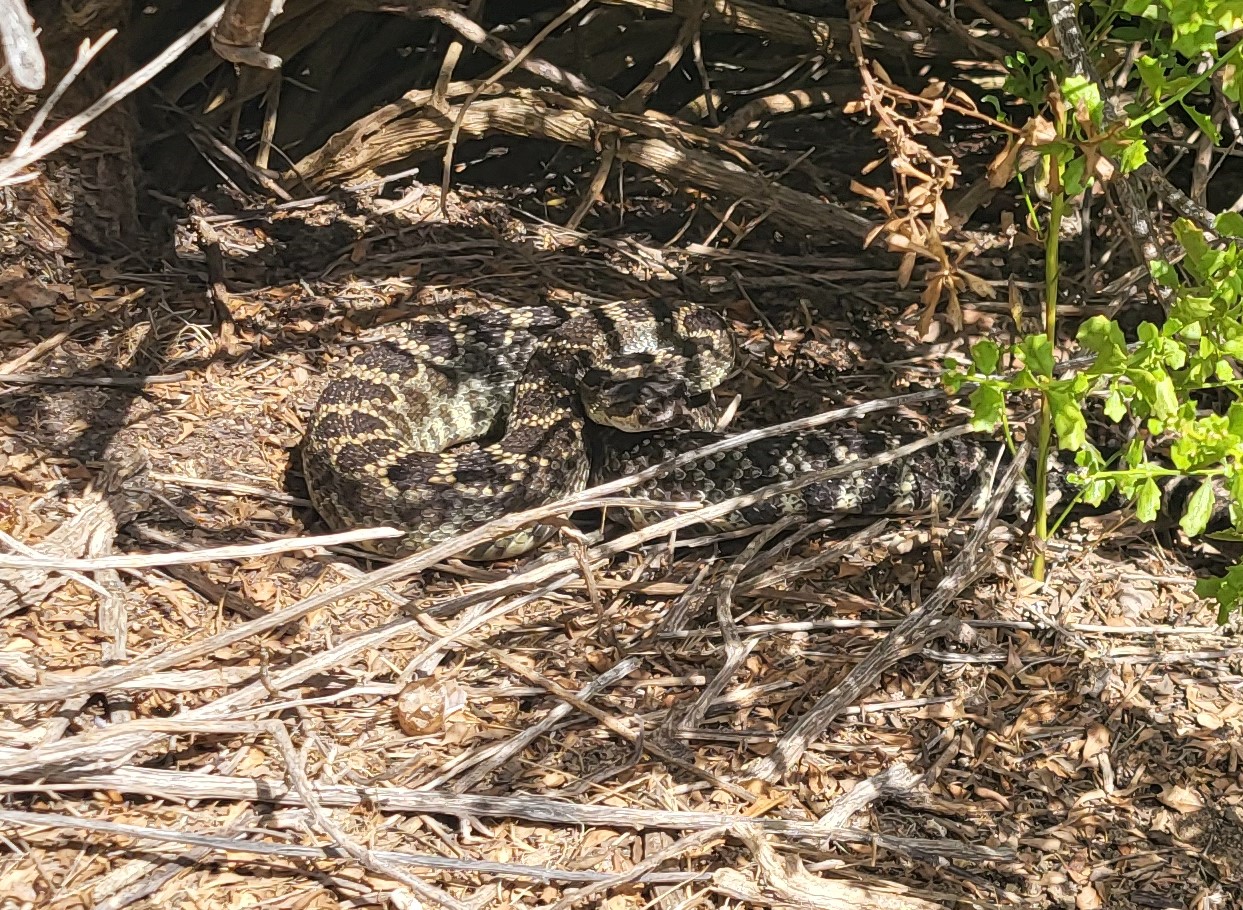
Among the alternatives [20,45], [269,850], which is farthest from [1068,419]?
[20,45]

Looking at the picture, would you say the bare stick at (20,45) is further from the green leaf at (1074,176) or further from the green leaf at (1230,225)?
the green leaf at (1230,225)

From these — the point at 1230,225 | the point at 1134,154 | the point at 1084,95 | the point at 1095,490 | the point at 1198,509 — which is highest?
the point at 1084,95

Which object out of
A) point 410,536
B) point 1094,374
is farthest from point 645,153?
point 1094,374

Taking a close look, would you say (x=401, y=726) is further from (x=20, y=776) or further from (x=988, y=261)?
(x=988, y=261)

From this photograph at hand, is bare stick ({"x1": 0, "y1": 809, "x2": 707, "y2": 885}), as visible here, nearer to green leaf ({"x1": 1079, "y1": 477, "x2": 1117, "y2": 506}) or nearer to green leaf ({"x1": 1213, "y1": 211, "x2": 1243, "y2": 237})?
green leaf ({"x1": 1079, "y1": 477, "x2": 1117, "y2": 506})

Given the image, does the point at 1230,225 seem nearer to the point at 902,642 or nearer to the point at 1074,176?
the point at 1074,176

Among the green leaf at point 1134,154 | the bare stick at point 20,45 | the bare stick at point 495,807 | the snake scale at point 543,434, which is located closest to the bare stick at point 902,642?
the bare stick at point 495,807

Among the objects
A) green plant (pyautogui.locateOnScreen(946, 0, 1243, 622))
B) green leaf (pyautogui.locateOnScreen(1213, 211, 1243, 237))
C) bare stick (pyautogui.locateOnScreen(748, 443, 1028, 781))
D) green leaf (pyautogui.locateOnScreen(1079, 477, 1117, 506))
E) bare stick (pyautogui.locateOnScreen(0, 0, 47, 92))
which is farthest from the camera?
bare stick (pyautogui.locateOnScreen(748, 443, 1028, 781))

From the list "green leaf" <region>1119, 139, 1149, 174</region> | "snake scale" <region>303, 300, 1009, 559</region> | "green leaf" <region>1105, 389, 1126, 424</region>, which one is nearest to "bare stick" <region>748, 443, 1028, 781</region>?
"snake scale" <region>303, 300, 1009, 559</region>
